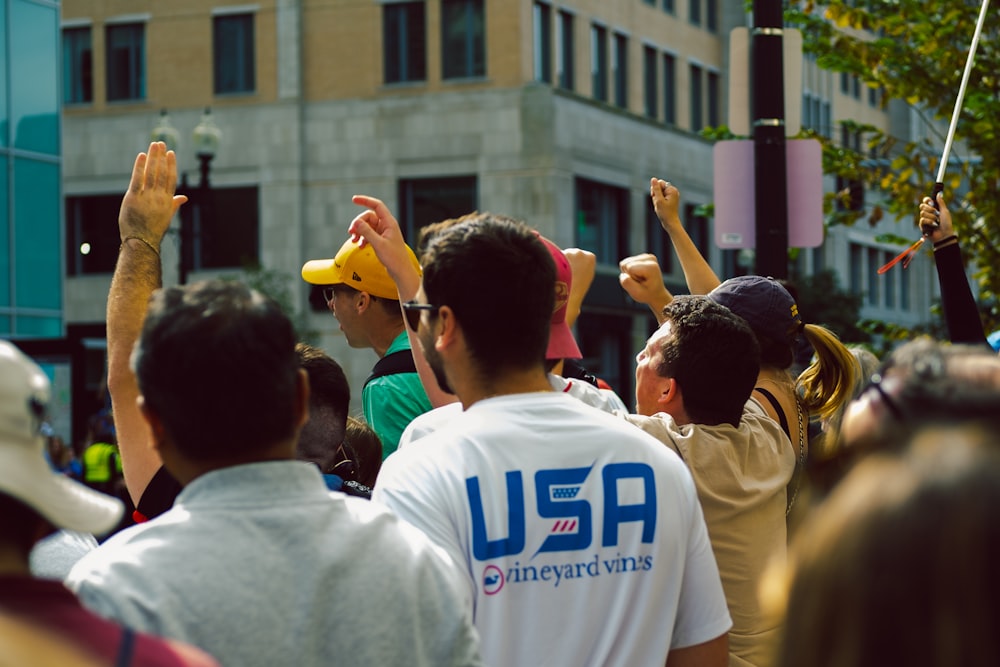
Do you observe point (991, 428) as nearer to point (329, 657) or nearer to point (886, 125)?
point (329, 657)

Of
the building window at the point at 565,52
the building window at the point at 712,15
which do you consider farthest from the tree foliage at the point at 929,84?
the building window at the point at 712,15

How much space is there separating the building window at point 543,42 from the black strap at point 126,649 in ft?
121

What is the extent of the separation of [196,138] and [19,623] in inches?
819

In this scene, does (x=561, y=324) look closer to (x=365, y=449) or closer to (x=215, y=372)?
(x=365, y=449)

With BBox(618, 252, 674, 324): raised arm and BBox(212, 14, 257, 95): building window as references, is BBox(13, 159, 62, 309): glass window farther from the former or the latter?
BBox(618, 252, 674, 324): raised arm

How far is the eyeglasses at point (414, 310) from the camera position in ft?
10.8

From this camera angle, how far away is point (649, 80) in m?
43.7

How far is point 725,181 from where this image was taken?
8.20m

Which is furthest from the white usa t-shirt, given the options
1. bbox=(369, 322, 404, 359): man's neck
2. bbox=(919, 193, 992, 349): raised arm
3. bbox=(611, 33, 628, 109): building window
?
bbox=(611, 33, 628, 109): building window

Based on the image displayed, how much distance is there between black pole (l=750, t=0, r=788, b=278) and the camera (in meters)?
8.08

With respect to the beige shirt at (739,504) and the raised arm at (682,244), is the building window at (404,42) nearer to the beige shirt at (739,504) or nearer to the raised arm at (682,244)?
the raised arm at (682,244)

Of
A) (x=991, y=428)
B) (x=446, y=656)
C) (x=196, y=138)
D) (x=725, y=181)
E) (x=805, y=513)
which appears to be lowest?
(x=446, y=656)

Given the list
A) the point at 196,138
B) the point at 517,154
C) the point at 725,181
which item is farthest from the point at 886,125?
the point at 725,181

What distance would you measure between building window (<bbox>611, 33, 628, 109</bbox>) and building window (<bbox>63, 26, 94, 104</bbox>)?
13.9 metres
